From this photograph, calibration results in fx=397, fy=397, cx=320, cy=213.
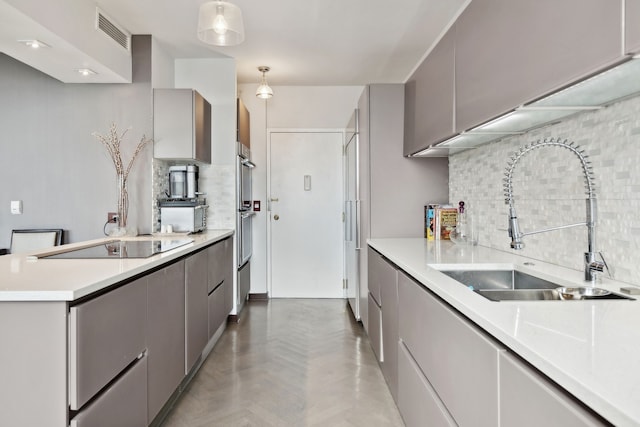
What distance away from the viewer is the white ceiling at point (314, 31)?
9.05 feet

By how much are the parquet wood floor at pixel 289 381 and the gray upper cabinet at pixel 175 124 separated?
5.34 feet

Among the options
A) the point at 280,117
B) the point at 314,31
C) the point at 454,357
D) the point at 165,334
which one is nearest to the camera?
the point at 454,357

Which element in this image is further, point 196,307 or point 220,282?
point 220,282

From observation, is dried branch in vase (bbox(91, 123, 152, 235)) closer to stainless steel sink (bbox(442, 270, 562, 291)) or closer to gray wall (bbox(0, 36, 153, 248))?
gray wall (bbox(0, 36, 153, 248))

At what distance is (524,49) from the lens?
51.3 inches

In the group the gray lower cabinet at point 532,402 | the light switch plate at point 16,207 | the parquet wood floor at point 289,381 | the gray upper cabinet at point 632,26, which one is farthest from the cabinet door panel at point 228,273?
the gray upper cabinet at point 632,26

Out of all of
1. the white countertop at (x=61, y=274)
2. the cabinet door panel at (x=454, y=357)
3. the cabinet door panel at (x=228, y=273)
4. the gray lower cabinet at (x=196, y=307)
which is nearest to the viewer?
the cabinet door panel at (x=454, y=357)

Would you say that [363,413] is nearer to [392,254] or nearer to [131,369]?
[392,254]

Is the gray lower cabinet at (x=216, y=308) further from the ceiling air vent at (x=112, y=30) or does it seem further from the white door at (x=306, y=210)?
the ceiling air vent at (x=112, y=30)

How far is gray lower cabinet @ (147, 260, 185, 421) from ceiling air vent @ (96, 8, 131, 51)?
1850mm

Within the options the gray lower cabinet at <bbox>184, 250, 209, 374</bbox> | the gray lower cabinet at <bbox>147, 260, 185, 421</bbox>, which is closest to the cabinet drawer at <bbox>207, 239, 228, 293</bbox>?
the gray lower cabinet at <bbox>184, 250, 209, 374</bbox>

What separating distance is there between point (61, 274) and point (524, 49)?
5.88 ft

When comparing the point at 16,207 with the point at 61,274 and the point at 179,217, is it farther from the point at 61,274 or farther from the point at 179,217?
the point at 61,274

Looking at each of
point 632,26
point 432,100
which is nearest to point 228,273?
point 432,100
